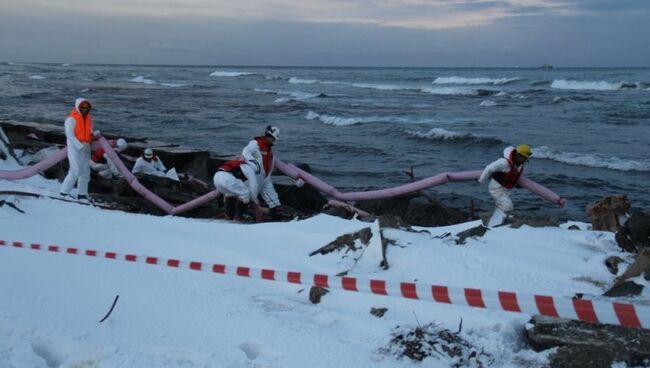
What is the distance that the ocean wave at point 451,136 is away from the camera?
21138mm

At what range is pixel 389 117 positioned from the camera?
95.1 ft

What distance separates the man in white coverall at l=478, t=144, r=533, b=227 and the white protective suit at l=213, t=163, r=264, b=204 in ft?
11.8

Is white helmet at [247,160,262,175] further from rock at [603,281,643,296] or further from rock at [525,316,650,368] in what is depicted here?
rock at [525,316,650,368]

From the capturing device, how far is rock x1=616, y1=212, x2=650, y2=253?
559 centimetres

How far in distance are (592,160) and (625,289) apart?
13.4 metres

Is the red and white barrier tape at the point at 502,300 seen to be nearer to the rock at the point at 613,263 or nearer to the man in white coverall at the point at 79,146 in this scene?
the rock at the point at 613,263

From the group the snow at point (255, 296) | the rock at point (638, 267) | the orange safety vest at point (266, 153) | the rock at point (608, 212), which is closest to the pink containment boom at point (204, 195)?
the orange safety vest at point (266, 153)

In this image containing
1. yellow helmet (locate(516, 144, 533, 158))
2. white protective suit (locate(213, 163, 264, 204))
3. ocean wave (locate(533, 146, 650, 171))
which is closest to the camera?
yellow helmet (locate(516, 144, 533, 158))

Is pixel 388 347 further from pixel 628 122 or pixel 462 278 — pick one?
pixel 628 122

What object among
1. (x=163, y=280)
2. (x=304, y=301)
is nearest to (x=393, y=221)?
(x=304, y=301)

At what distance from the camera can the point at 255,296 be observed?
197 inches

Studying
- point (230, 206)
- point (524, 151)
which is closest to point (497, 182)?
point (524, 151)

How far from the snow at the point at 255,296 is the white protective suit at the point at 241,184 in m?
2.33

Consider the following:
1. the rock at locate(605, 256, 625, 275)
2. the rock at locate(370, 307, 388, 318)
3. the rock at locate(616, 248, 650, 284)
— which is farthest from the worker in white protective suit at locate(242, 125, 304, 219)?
the rock at locate(616, 248, 650, 284)
